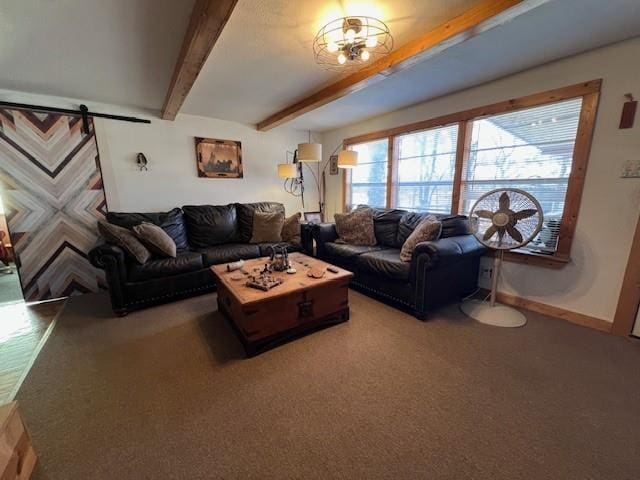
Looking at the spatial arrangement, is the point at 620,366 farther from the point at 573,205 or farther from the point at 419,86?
the point at 419,86

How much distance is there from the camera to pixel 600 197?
2146mm

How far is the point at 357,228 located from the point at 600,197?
2.20 m

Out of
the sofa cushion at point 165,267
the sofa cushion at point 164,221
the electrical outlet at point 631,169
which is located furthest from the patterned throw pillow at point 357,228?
the electrical outlet at point 631,169

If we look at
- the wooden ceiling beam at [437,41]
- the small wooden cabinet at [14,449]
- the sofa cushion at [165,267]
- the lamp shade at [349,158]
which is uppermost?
the wooden ceiling beam at [437,41]

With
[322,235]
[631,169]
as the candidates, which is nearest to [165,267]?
[322,235]

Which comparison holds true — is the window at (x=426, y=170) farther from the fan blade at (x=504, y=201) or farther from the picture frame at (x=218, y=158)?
the picture frame at (x=218, y=158)

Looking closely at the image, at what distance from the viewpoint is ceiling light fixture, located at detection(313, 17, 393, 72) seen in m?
1.63

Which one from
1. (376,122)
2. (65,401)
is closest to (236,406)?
(65,401)

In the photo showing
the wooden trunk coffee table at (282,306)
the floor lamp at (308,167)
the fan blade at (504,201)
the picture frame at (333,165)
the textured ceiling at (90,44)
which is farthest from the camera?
the picture frame at (333,165)

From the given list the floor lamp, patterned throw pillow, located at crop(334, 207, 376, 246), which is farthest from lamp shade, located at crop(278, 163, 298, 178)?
patterned throw pillow, located at crop(334, 207, 376, 246)

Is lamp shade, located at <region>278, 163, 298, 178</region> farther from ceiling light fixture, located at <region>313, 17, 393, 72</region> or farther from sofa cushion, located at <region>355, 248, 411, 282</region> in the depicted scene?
ceiling light fixture, located at <region>313, 17, 393, 72</region>

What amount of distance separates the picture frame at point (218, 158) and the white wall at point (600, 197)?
11.2 feet

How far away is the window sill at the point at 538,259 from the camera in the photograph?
2.35m

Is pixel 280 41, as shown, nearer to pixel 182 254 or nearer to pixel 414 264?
pixel 414 264
